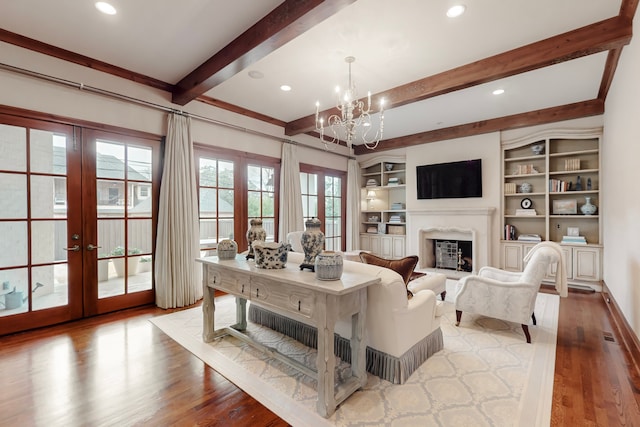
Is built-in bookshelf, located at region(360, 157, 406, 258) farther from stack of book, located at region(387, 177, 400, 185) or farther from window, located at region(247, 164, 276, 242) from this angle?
window, located at region(247, 164, 276, 242)

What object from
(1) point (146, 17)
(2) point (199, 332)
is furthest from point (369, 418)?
(1) point (146, 17)

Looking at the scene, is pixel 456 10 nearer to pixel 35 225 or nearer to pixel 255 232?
pixel 255 232

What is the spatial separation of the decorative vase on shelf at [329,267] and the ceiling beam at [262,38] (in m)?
1.84

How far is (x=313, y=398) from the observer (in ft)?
6.77

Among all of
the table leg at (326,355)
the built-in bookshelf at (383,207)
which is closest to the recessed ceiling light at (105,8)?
the table leg at (326,355)

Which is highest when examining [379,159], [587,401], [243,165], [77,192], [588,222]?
[379,159]

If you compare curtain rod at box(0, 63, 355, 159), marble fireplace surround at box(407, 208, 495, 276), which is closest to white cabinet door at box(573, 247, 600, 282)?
marble fireplace surround at box(407, 208, 495, 276)

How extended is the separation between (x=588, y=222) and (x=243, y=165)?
6.02 m

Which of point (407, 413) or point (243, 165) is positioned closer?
point (407, 413)

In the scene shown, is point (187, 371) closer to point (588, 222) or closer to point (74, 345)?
point (74, 345)

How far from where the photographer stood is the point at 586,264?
16.0 ft

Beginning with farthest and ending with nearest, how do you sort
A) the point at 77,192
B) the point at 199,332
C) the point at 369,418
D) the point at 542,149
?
1. the point at 542,149
2. the point at 77,192
3. the point at 199,332
4. the point at 369,418

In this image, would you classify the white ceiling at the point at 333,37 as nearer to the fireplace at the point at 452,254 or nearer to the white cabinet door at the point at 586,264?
the white cabinet door at the point at 586,264

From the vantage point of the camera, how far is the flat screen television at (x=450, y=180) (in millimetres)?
5914
